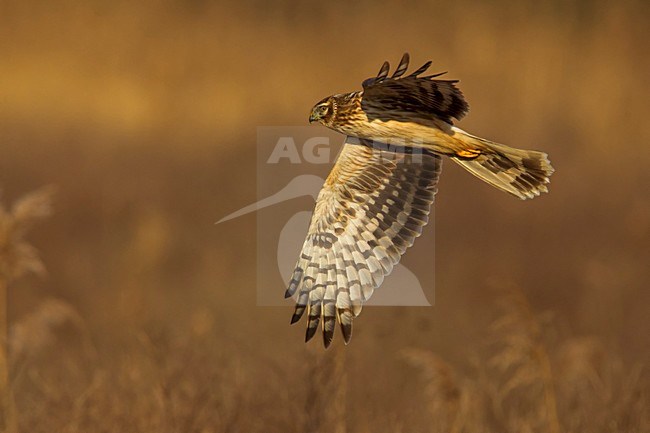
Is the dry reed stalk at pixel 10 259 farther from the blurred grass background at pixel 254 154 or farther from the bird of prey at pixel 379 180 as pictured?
the blurred grass background at pixel 254 154

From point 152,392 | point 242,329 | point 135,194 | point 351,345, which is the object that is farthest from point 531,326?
point 135,194

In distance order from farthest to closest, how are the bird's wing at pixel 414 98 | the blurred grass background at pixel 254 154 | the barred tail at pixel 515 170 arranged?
the blurred grass background at pixel 254 154, the barred tail at pixel 515 170, the bird's wing at pixel 414 98

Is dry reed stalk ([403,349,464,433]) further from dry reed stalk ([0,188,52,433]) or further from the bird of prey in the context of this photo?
dry reed stalk ([0,188,52,433])

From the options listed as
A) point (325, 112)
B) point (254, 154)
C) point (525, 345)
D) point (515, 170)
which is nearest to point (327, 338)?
point (525, 345)

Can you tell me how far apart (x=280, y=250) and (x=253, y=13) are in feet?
9.20

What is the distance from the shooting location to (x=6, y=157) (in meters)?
10.4

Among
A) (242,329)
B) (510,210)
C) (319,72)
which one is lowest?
(242,329)

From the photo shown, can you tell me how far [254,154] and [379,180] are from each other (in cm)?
493

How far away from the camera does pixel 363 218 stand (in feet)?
19.0

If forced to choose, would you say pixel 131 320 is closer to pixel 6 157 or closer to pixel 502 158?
pixel 502 158

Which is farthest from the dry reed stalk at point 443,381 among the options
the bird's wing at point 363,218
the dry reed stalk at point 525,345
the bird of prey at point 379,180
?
the bird's wing at point 363,218

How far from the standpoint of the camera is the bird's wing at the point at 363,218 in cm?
563

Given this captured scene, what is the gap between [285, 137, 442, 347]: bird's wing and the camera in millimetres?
5633

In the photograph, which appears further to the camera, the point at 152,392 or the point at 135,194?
the point at 135,194
